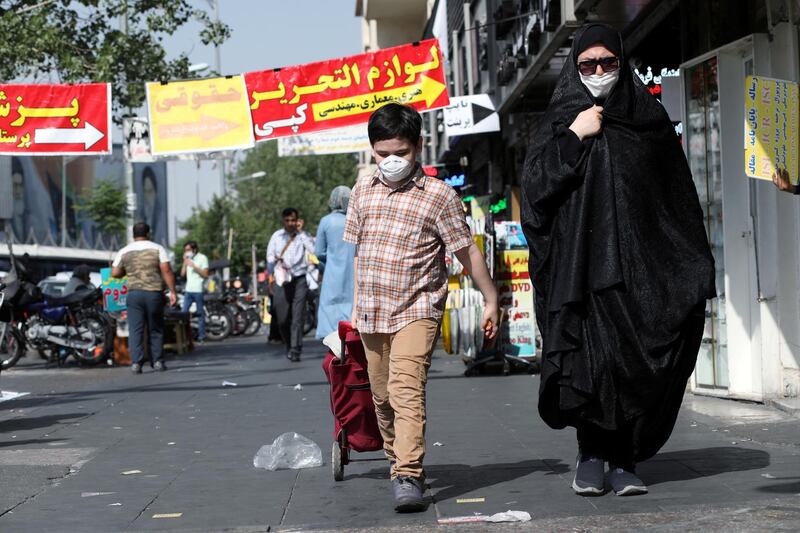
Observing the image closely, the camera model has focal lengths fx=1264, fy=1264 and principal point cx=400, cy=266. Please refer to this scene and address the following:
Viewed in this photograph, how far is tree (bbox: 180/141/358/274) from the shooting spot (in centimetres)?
6488

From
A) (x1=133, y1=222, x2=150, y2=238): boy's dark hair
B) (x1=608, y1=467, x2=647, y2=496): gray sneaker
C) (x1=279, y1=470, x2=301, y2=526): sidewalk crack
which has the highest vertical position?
(x1=133, y1=222, x2=150, y2=238): boy's dark hair

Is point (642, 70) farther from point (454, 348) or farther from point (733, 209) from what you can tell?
point (454, 348)

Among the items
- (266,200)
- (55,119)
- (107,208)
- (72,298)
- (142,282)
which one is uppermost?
(266,200)

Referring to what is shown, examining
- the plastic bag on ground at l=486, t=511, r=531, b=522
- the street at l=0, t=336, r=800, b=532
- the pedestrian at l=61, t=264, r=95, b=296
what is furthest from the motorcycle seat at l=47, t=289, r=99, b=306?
the plastic bag on ground at l=486, t=511, r=531, b=522

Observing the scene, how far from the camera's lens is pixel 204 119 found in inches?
553

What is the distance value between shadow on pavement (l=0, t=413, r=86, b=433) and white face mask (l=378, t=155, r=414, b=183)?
474cm

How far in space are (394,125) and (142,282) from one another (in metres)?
10.2

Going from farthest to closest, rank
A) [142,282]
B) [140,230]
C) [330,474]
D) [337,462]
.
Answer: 1. [140,230]
2. [142,282]
3. [330,474]
4. [337,462]

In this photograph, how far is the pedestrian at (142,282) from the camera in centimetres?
1538

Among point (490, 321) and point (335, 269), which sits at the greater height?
point (335, 269)

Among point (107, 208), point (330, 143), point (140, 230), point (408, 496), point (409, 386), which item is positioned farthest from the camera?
point (107, 208)

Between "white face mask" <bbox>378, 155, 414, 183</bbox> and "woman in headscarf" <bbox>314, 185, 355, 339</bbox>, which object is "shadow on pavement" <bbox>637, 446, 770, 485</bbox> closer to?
"white face mask" <bbox>378, 155, 414, 183</bbox>

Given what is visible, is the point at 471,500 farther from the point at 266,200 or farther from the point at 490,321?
the point at 266,200

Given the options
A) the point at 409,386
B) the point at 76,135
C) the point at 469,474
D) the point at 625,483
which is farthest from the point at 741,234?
the point at 76,135
